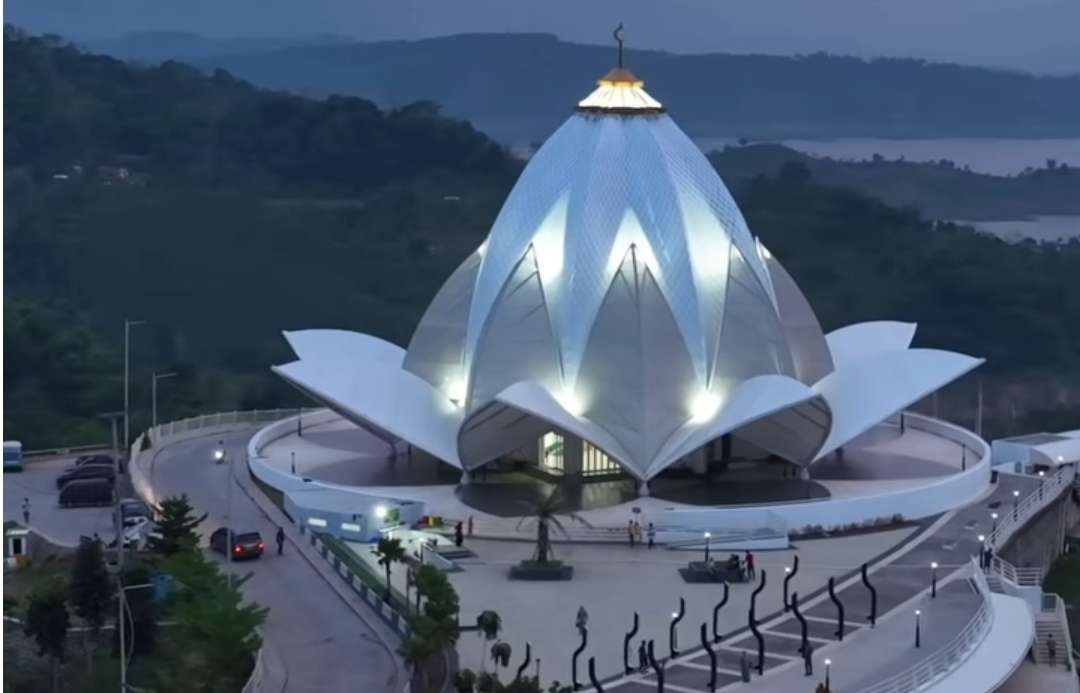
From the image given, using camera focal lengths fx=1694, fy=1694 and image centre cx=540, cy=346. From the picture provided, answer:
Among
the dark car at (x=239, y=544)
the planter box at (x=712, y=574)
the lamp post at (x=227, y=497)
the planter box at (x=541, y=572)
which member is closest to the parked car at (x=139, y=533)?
the dark car at (x=239, y=544)

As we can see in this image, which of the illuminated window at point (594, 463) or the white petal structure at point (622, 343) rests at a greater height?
the white petal structure at point (622, 343)

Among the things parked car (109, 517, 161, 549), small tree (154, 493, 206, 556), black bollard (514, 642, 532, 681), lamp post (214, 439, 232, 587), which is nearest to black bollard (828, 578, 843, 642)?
black bollard (514, 642, 532, 681)

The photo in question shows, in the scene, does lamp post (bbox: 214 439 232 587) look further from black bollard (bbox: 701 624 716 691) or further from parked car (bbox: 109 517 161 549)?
black bollard (bbox: 701 624 716 691)

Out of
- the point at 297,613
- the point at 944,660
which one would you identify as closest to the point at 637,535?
the point at 297,613

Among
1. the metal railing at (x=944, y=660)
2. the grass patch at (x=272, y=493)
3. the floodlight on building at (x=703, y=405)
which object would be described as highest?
the floodlight on building at (x=703, y=405)

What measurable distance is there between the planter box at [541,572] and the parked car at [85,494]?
8653mm

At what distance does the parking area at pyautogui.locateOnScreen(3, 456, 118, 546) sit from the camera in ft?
85.4

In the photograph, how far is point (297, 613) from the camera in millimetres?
20969

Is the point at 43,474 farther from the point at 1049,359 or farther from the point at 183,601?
the point at 1049,359

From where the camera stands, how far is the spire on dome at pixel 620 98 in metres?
29.5

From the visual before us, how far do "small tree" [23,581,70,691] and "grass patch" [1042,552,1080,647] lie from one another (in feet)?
A: 47.8

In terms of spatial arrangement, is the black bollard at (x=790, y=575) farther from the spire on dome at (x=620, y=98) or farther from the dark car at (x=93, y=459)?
the dark car at (x=93, y=459)

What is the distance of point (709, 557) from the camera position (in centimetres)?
2447

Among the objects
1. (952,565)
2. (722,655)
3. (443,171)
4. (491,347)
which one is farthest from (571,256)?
(443,171)
